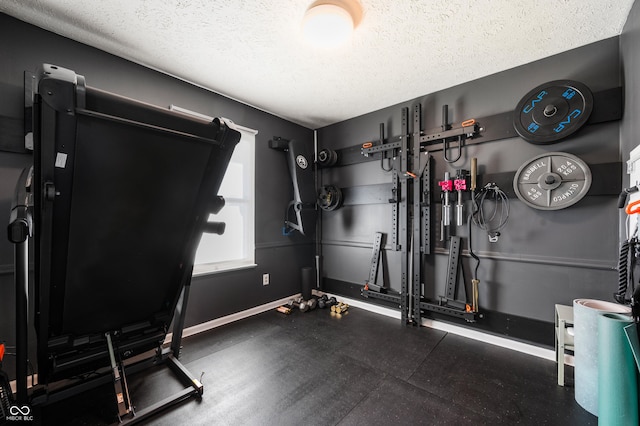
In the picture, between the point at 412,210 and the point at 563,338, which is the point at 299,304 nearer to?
the point at 412,210

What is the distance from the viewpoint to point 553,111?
2.06 meters

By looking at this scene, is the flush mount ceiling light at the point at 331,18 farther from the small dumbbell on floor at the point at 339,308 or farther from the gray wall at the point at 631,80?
the small dumbbell on floor at the point at 339,308

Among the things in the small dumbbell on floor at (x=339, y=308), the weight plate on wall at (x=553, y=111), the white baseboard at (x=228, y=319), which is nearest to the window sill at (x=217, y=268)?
the white baseboard at (x=228, y=319)

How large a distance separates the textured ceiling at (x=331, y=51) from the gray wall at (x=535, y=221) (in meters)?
0.16

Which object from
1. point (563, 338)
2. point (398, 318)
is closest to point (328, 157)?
point (398, 318)

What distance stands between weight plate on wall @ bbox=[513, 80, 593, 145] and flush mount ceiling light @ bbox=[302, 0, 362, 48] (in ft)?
5.44

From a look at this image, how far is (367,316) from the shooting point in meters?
3.05

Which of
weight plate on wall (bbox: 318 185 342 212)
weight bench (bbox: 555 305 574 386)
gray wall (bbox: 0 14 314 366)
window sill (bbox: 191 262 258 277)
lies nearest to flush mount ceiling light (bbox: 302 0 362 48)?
gray wall (bbox: 0 14 314 366)

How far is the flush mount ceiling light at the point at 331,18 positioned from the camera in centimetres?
155

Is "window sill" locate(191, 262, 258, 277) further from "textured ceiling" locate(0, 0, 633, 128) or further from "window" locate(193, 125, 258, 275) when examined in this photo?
"textured ceiling" locate(0, 0, 633, 128)

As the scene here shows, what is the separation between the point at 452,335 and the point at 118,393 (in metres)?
2.72

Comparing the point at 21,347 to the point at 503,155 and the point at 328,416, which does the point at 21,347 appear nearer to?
the point at 328,416

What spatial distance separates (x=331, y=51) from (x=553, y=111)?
1.88m

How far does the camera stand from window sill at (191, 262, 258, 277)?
104 inches
